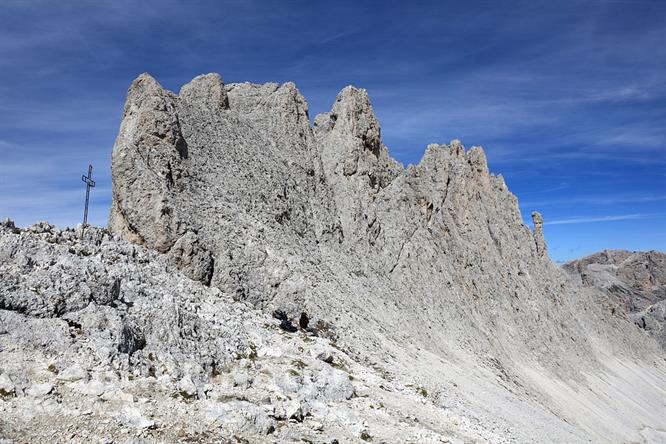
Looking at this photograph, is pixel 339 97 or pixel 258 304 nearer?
pixel 258 304

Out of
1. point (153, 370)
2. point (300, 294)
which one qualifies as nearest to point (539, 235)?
point (300, 294)

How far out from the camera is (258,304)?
99.6ft

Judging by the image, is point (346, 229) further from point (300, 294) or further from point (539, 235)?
point (539, 235)

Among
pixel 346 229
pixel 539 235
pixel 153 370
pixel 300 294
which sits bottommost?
pixel 153 370

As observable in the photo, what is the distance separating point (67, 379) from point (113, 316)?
341 centimetres

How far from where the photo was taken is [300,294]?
32125 mm

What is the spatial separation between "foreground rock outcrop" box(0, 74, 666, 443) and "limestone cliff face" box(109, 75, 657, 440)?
0.21 metres

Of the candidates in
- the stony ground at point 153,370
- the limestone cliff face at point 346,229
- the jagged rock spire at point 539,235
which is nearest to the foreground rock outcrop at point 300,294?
the stony ground at point 153,370

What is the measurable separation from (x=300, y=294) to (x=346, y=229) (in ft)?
61.1

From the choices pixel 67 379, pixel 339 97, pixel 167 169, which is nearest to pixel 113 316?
pixel 67 379

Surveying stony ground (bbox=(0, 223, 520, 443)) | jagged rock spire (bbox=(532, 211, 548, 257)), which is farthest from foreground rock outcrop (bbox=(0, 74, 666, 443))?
jagged rock spire (bbox=(532, 211, 548, 257))

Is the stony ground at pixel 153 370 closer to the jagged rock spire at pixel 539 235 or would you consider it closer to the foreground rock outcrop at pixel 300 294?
the foreground rock outcrop at pixel 300 294

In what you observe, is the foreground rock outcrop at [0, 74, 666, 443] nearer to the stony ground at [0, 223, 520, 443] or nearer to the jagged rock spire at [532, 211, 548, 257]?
the stony ground at [0, 223, 520, 443]

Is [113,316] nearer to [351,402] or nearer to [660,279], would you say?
[351,402]
